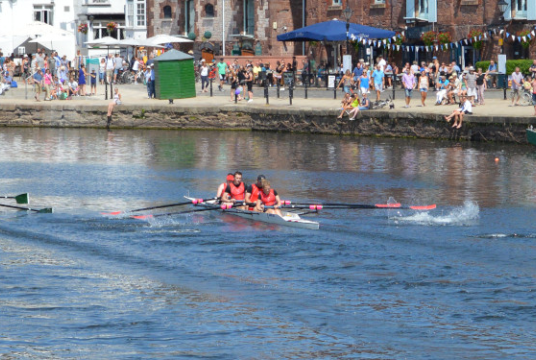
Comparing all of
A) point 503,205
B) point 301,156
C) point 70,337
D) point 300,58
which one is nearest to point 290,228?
point 503,205

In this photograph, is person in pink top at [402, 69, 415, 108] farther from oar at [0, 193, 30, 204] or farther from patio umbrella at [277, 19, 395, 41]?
oar at [0, 193, 30, 204]

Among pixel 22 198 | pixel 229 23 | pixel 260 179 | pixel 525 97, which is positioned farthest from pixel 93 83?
pixel 260 179

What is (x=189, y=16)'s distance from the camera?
7262 cm

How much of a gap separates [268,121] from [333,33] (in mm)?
8601

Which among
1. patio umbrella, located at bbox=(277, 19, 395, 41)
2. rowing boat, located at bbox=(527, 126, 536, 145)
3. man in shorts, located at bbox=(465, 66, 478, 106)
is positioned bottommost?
rowing boat, located at bbox=(527, 126, 536, 145)

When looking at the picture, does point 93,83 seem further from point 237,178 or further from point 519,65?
point 237,178

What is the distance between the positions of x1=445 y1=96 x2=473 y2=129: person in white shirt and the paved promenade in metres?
0.27

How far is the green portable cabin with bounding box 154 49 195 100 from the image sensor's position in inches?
1946

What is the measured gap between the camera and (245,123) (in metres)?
47.0

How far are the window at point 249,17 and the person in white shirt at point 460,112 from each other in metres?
30.1

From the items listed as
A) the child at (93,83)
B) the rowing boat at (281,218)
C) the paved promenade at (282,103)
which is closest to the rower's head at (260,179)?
the rowing boat at (281,218)

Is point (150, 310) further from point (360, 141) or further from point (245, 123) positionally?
point (245, 123)

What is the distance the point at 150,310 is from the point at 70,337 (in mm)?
1963

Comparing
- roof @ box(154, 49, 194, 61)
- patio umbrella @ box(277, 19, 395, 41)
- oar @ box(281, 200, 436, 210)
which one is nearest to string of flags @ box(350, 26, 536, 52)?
patio umbrella @ box(277, 19, 395, 41)
